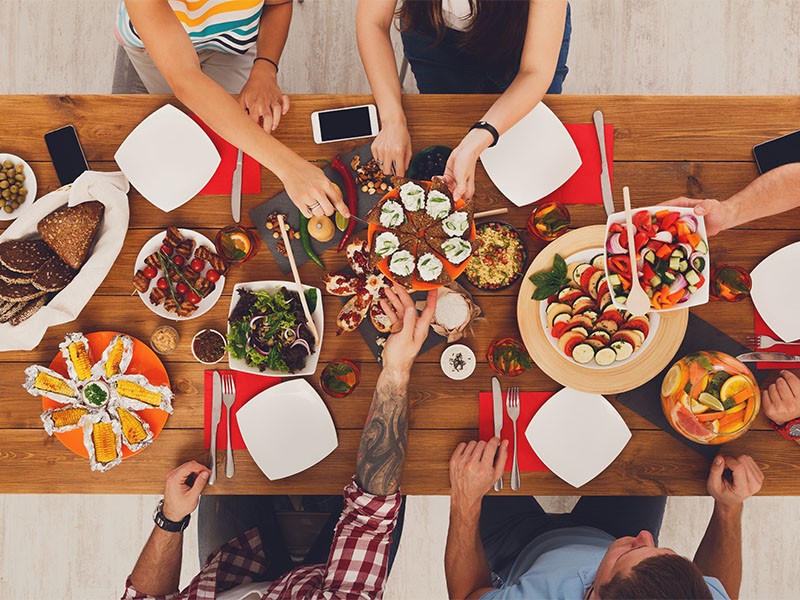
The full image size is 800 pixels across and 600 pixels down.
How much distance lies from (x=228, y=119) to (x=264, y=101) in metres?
0.19

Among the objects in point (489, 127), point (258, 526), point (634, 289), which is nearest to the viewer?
point (634, 289)

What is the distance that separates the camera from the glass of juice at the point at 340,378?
159 cm

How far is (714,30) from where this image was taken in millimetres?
2725

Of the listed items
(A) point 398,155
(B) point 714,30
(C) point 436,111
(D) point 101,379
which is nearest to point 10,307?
(D) point 101,379

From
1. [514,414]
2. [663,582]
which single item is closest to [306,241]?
[514,414]

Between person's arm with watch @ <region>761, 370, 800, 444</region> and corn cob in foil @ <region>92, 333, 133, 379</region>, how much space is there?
177 cm

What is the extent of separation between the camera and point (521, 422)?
5.29ft

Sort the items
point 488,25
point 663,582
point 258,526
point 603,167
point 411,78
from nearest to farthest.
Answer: point 663,582, point 603,167, point 488,25, point 258,526, point 411,78

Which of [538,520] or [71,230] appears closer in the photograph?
[71,230]

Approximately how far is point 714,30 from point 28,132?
295 cm

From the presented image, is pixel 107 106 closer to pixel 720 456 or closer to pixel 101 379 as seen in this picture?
pixel 101 379

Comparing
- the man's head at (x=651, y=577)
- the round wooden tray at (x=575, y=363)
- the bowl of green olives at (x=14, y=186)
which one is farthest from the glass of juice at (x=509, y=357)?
the bowl of green olives at (x=14, y=186)

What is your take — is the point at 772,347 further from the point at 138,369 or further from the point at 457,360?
the point at 138,369

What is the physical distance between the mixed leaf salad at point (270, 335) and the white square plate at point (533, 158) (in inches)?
27.5
